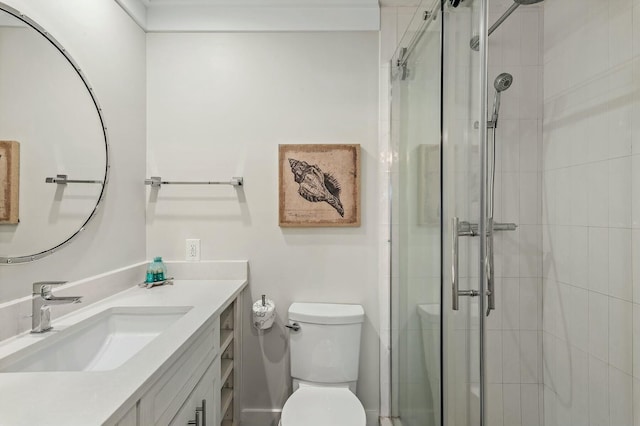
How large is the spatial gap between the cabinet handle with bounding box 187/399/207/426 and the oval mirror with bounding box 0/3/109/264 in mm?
803

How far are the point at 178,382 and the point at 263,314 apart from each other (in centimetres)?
75

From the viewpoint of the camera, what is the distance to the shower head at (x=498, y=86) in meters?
1.42

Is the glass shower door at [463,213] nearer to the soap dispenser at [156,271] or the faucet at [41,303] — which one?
→ the faucet at [41,303]

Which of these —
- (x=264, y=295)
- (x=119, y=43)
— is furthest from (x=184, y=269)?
(x=119, y=43)

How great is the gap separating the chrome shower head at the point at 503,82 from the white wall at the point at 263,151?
656 mm

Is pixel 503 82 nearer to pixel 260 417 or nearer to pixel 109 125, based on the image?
pixel 109 125

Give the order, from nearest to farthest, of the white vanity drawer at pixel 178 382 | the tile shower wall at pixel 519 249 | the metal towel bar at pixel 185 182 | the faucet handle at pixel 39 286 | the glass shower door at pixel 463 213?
1. the white vanity drawer at pixel 178 382
2. the glass shower door at pixel 463 213
3. the faucet handle at pixel 39 286
4. the tile shower wall at pixel 519 249
5. the metal towel bar at pixel 185 182

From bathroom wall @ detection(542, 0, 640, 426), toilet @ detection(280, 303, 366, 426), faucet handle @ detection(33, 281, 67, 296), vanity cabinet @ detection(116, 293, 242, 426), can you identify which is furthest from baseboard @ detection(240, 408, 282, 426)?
bathroom wall @ detection(542, 0, 640, 426)

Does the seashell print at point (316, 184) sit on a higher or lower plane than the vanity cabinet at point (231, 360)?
higher

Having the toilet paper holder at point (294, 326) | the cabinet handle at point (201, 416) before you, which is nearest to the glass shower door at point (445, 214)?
the toilet paper holder at point (294, 326)

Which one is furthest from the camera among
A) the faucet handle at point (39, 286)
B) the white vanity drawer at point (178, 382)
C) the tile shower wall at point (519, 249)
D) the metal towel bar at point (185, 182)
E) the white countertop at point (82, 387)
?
the metal towel bar at point (185, 182)

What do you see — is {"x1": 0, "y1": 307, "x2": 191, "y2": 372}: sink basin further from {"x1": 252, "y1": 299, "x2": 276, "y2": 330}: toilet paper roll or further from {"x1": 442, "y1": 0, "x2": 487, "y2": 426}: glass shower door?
{"x1": 442, "y1": 0, "x2": 487, "y2": 426}: glass shower door

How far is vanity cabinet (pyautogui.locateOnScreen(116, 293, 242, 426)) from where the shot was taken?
87cm

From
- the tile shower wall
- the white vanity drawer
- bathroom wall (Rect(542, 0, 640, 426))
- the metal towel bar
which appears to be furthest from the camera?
the metal towel bar
